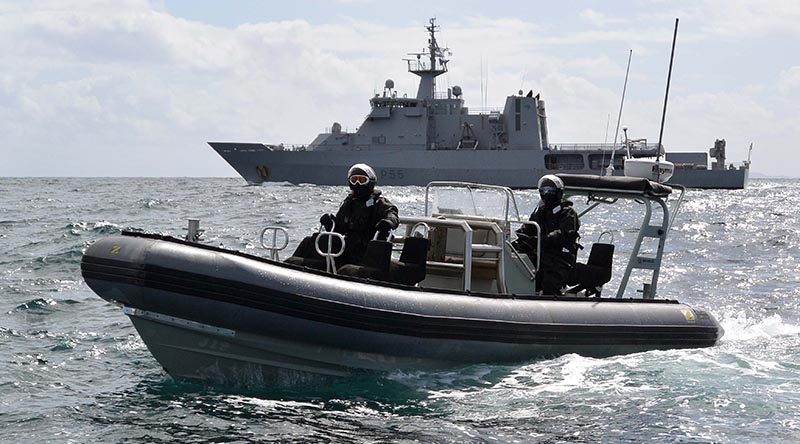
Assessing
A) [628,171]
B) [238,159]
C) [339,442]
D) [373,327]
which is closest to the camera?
[339,442]

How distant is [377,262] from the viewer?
802cm

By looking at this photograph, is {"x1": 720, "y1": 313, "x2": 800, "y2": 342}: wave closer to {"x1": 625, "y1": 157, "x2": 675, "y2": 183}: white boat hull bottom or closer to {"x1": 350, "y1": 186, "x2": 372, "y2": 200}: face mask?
{"x1": 625, "y1": 157, "x2": 675, "y2": 183}: white boat hull bottom

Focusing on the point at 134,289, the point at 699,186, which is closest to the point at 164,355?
the point at 134,289

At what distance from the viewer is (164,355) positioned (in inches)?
299

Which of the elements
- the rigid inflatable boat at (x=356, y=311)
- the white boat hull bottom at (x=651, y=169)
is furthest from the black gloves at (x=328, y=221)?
the white boat hull bottom at (x=651, y=169)

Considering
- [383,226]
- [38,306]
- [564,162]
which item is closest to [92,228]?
[38,306]

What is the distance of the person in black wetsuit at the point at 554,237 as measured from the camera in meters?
9.20

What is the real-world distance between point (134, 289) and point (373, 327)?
178cm

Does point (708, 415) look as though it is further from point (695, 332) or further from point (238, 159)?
point (238, 159)

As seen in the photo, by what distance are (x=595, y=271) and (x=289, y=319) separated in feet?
11.0

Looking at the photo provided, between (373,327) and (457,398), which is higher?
(373,327)

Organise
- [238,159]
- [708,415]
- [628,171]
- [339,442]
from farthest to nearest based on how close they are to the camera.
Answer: [238,159], [628,171], [708,415], [339,442]

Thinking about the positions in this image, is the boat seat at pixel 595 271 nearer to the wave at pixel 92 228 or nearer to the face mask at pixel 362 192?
the face mask at pixel 362 192

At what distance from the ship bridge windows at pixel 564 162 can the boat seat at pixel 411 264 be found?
194 feet
